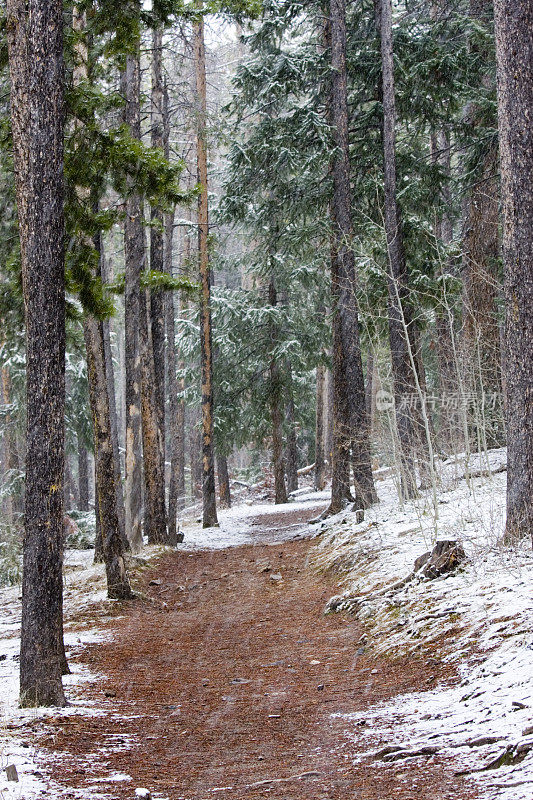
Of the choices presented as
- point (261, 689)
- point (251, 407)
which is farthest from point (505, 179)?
point (251, 407)

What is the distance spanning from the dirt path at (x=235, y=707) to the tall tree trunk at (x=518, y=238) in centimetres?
181

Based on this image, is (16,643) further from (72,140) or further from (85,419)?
(85,419)

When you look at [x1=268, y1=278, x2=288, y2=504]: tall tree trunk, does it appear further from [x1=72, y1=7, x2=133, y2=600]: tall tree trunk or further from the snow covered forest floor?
[x1=72, y1=7, x2=133, y2=600]: tall tree trunk

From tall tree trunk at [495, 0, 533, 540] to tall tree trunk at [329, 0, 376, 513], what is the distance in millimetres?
6012

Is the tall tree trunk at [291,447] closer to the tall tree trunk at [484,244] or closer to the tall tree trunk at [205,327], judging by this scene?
the tall tree trunk at [205,327]

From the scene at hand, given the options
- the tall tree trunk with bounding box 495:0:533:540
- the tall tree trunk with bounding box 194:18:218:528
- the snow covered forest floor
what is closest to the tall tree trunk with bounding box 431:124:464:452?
the snow covered forest floor

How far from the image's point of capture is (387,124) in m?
12.8

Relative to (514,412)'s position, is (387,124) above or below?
above

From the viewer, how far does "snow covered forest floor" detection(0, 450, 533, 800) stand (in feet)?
11.5

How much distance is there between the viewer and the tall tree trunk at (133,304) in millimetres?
11586

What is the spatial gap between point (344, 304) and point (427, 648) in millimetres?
8143

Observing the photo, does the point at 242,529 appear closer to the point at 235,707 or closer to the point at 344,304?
the point at 344,304

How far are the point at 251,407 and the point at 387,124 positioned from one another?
10746 mm

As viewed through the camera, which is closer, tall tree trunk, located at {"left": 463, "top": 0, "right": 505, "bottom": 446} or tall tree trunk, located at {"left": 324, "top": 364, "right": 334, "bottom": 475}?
tall tree trunk, located at {"left": 463, "top": 0, "right": 505, "bottom": 446}
